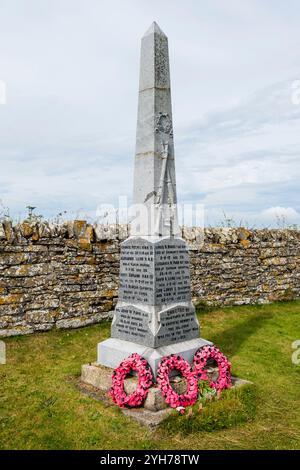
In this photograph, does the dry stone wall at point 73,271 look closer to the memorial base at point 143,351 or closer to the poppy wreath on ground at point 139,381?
the memorial base at point 143,351

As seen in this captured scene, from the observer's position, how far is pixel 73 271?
8.70m

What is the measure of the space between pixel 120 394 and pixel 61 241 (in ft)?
12.7

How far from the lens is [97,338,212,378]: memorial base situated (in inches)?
A: 225

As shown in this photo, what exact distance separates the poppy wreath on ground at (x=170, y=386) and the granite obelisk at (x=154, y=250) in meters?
0.19

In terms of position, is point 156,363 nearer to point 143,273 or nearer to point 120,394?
point 120,394

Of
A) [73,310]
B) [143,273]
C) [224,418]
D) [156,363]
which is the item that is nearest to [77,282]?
[73,310]

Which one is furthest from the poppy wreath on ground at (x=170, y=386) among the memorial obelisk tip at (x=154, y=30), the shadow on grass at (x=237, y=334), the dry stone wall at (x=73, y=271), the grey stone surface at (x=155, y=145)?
the memorial obelisk tip at (x=154, y=30)

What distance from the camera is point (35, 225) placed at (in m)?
8.28

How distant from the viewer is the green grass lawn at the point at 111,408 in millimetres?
4766

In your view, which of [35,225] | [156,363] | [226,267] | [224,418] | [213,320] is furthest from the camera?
[226,267]

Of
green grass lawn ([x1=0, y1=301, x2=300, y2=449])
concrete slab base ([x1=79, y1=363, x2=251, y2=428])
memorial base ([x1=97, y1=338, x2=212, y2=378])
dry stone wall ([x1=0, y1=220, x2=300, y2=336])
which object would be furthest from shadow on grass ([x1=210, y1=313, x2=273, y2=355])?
memorial base ([x1=97, y1=338, x2=212, y2=378])

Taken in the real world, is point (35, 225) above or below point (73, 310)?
above

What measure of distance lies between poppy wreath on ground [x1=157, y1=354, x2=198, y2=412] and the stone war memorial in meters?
0.04

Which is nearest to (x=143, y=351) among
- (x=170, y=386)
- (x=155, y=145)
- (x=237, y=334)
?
(x=170, y=386)
